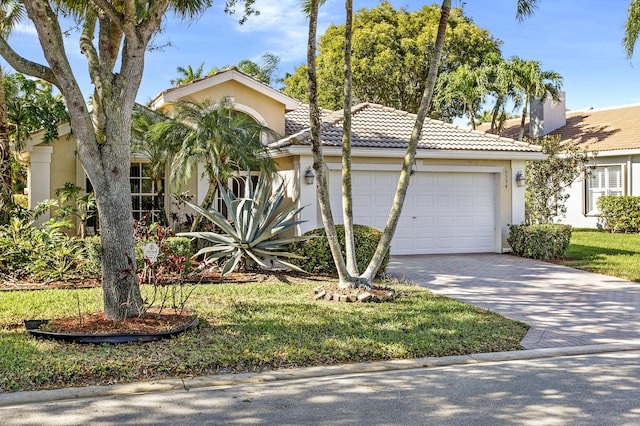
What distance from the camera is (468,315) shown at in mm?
8797

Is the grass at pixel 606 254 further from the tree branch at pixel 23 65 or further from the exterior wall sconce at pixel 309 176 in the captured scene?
the tree branch at pixel 23 65

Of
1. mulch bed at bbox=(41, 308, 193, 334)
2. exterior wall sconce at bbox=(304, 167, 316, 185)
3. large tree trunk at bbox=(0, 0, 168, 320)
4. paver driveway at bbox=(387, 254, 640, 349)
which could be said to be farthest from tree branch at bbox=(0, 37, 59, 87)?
exterior wall sconce at bbox=(304, 167, 316, 185)

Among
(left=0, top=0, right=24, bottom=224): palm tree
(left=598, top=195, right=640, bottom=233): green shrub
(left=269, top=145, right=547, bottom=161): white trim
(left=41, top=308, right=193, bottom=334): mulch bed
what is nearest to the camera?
(left=41, top=308, right=193, bottom=334): mulch bed

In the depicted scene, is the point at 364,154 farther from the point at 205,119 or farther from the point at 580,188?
the point at 580,188

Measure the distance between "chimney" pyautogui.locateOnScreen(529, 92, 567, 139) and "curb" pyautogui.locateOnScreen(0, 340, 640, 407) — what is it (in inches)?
861

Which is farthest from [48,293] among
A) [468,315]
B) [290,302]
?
[468,315]

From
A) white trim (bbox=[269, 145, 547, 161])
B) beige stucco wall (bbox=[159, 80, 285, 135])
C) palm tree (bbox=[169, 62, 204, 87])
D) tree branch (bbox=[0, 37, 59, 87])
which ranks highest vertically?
palm tree (bbox=[169, 62, 204, 87])

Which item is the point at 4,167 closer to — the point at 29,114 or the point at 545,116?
the point at 29,114

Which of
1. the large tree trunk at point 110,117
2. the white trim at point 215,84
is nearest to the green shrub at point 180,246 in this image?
the large tree trunk at point 110,117

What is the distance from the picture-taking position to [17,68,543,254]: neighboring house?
15367 millimetres

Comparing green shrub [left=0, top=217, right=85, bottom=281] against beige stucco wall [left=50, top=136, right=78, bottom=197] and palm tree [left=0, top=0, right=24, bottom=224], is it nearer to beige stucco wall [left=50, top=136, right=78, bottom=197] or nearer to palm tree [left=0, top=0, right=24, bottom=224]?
palm tree [left=0, top=0, right=24, bottom=224]

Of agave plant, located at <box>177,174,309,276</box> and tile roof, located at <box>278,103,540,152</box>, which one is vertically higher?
tile roof, located at <box>278,103,540,152</box>

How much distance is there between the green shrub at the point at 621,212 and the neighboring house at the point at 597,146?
90cm

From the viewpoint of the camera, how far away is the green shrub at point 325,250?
12.0m
